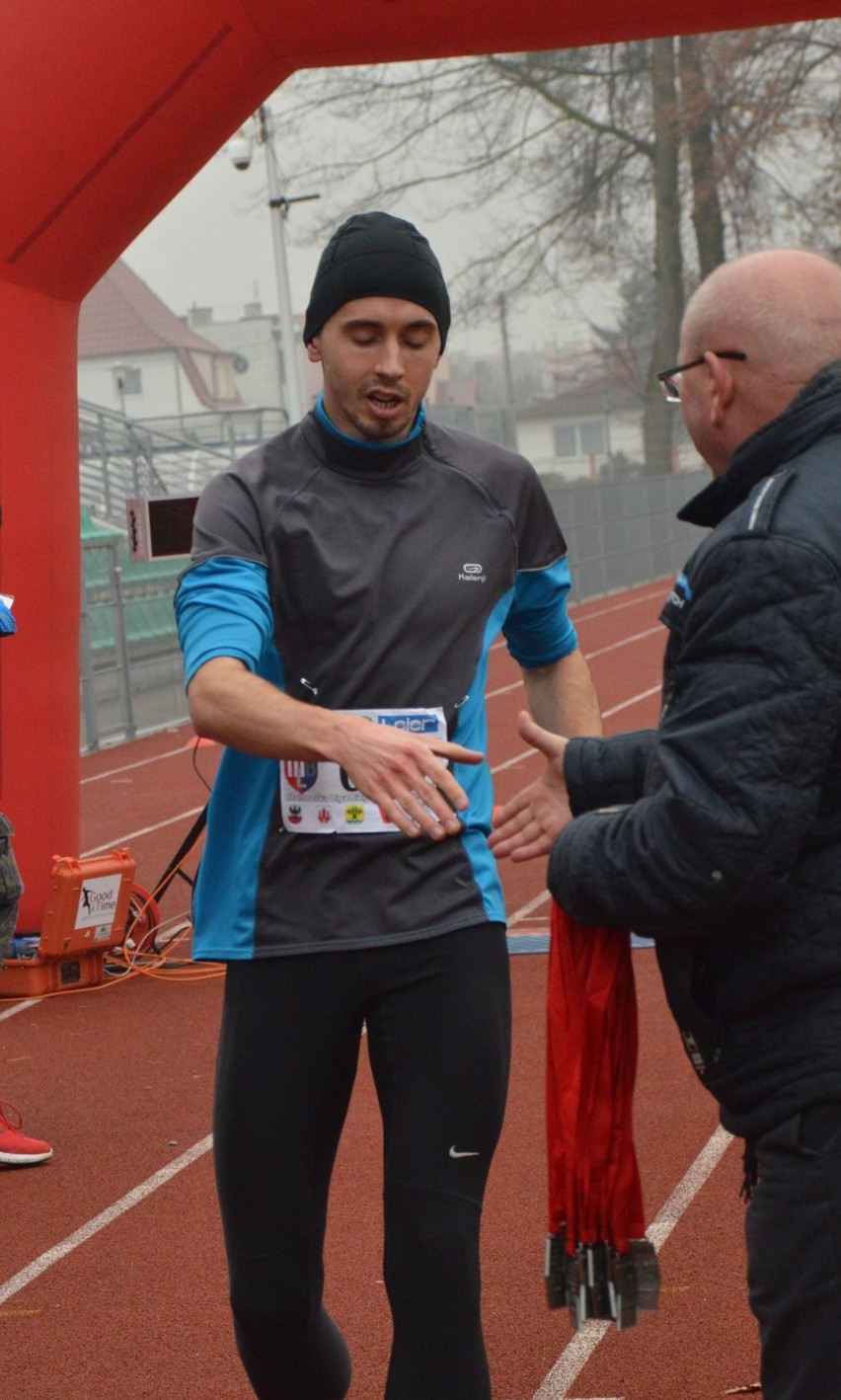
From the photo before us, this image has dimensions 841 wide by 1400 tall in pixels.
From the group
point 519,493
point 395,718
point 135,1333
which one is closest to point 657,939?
point 395,718

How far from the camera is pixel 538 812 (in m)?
2.63

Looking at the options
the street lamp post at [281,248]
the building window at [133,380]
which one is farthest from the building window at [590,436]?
the street lamp post at [281,248]

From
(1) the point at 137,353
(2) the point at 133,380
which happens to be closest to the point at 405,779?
(2) the point at 133,380

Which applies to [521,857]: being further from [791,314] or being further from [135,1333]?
[135,1333]

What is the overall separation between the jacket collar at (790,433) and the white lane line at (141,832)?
31.8ft

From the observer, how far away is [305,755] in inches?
102

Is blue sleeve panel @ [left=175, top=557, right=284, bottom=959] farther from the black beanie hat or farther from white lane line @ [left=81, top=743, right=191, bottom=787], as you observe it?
white lane line @ [left=81, top=743, right=191, bottom=787]

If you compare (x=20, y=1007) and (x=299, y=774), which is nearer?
(x=299, y=774)

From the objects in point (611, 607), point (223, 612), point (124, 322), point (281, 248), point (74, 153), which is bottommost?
point (223, 612)

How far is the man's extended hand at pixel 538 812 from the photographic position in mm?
2613

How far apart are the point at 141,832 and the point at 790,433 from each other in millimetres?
10635

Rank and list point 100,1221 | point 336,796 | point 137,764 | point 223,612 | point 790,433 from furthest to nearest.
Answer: point 137,764, point 100,1221, point 336,796, point 223,612, point 790,433

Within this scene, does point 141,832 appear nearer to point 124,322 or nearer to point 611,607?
point 611,607

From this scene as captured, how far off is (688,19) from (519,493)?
4.93 meters
